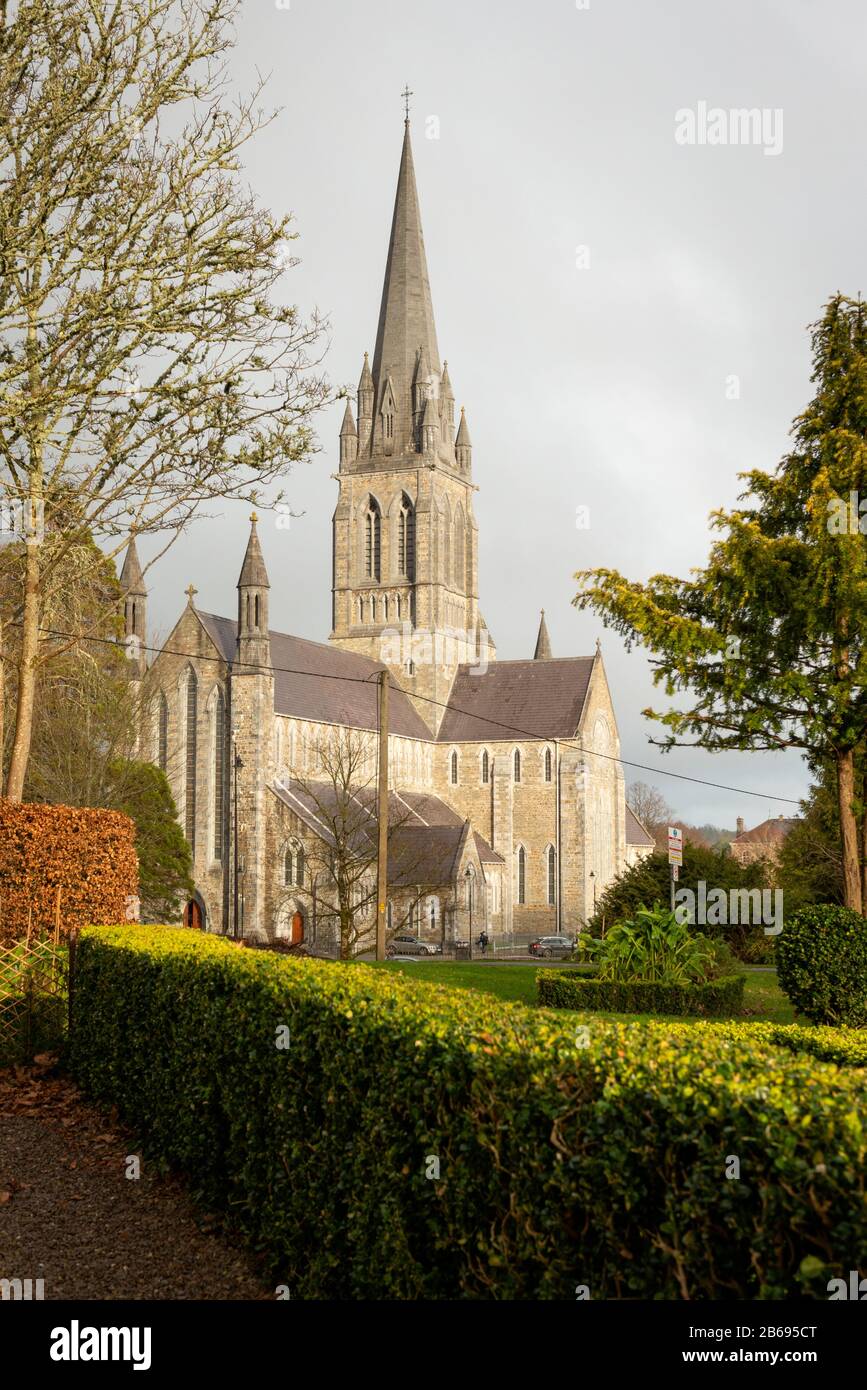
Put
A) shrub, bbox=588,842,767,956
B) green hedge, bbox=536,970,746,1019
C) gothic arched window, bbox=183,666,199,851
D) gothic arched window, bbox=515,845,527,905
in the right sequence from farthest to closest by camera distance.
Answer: gothic arched window, bbox=515,845,527,905, gothic arched window, bbox=183,666,199,851, shrub, bbox=588,842,767,956, green hedge, bbox=536,970,746,1019

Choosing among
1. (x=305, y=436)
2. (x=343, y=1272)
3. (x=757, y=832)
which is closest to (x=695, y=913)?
(x=305, y=436)

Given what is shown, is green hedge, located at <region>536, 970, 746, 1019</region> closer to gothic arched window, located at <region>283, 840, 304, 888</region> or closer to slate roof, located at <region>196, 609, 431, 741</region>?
gothic arched window, located at <region>283, 840, 304, 888</region>

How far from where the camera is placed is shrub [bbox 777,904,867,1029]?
48.3ft

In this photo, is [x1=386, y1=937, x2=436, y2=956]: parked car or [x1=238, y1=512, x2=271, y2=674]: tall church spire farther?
[x1=238, y1=512, x2=271, y2=674]: tall church spire

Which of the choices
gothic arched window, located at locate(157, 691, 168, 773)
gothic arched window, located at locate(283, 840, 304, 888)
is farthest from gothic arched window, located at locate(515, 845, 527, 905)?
gothic arched window, located at locate(157, 691, 168, 773)

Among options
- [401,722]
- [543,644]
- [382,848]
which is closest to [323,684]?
[401,722]

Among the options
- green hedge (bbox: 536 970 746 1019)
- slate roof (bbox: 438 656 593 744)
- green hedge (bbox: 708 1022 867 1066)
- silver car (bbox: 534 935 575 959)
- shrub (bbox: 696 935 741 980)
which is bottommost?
silver car (bbox: 534 935 575 959)

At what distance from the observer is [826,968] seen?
582 inches

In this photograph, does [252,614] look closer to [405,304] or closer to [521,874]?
[521,874]

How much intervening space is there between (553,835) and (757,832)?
5348cm

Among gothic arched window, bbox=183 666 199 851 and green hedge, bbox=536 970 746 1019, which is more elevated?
gothic arched window, bbox=183 666 199 851

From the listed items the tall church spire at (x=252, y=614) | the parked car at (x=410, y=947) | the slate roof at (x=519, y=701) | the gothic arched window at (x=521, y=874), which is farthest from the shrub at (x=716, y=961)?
the slate roof at (x=519, y=701)

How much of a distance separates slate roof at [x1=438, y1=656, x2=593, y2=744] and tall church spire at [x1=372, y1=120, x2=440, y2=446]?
15.1 m

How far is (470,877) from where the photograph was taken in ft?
185
